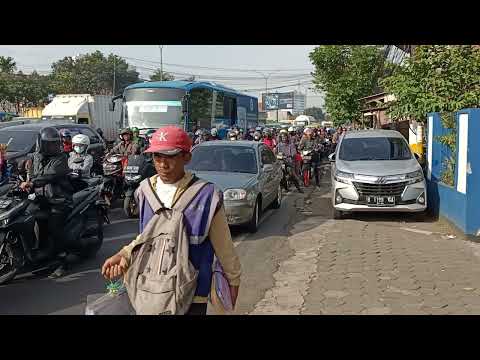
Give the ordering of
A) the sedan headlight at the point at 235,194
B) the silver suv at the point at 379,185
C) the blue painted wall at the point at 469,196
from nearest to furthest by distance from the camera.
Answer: the blue painted wall at the point at 469,196, the sedan headlight at the point at 235,194, the silver suv at the point at 379,185

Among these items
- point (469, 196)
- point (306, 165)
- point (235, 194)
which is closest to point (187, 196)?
point (235, 194)

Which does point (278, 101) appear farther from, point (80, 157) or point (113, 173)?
point (80, 157)

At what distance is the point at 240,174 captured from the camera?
345 inches

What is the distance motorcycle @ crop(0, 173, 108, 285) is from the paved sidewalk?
94.8 inches

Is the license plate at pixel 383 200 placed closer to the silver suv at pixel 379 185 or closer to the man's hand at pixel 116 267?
the silver suv at pixel 379 185

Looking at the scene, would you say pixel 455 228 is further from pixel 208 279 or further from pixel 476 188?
pixel 208 279

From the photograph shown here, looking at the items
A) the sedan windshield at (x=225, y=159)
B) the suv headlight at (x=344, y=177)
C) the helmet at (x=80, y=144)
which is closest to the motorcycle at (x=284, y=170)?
the suv headlight at (x=344, y=177)

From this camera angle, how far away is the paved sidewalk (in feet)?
16.4

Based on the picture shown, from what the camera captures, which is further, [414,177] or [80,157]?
[414,177]

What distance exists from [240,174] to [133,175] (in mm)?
1915

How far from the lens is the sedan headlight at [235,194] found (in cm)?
788

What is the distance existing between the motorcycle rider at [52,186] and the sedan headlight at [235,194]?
2.43 m
